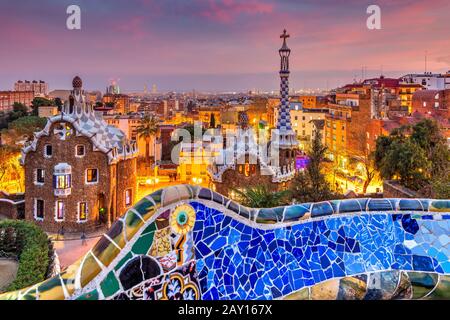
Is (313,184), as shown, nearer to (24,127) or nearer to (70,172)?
(70,172)

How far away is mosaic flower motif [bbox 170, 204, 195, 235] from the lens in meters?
3.57

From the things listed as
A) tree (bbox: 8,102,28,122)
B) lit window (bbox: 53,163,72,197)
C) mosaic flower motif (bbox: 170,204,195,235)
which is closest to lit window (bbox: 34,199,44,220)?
lit window (bbox: 53,163,72,197)

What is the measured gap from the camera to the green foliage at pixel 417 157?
18.5 meters

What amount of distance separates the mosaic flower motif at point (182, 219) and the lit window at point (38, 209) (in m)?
18.6

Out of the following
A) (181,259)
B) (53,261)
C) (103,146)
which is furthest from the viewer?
(103,146)

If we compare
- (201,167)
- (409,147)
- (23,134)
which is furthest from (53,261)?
(23,134)

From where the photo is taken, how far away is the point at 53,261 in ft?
35.8

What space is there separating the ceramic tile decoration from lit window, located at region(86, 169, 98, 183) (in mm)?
17372

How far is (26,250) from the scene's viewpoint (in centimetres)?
1054

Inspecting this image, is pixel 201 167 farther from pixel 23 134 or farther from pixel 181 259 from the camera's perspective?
pixel 181 259

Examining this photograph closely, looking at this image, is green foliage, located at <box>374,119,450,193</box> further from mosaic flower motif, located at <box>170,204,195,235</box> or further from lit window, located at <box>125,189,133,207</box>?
mosaic flower motif, located at <box>170,204,195,235</box>

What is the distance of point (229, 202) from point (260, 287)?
788mm

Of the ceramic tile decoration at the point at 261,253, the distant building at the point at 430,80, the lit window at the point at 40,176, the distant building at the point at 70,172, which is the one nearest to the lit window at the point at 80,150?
the distant building at the point at 70,172
